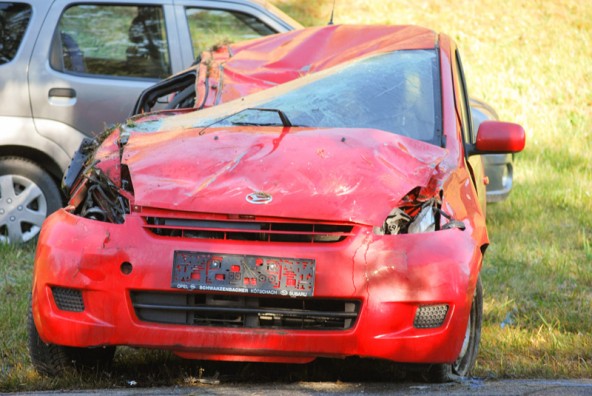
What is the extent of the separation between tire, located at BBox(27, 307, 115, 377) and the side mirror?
2157 millimetres

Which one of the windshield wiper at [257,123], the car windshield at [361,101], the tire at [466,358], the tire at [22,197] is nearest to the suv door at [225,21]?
the tire at [22,197]

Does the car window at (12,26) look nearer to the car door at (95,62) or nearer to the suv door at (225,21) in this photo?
the car door at (95,62)

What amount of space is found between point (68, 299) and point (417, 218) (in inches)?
57.6

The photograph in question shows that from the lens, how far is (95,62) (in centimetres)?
819

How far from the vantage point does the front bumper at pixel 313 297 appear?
421 centimetres

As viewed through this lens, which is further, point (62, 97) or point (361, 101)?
point (62, 97)

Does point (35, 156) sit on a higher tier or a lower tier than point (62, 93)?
lower

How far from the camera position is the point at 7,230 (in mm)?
7922

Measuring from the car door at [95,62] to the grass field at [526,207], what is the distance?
103 centimetres

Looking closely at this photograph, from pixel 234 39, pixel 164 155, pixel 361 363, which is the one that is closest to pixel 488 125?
pixel 361 363

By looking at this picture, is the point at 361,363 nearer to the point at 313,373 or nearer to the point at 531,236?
the point at 313,373

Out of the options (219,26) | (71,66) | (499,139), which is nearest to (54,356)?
(499,139)

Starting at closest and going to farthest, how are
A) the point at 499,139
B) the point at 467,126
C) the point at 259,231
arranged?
1. the point at 259,231
2. the point at 499,139
3. the point at 467,126

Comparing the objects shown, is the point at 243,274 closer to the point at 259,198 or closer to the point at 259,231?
the point at 259,231
